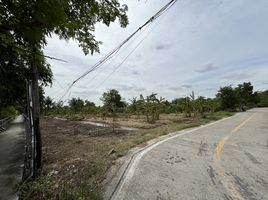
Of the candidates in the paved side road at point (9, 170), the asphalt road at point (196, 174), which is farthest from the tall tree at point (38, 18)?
the paved side road at point (9, 170)

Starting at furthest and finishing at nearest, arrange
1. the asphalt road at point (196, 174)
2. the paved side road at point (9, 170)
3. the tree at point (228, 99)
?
the tree at point (228, 99) < the paved side road at point (9, 170) < the asphalt road at point (196, 174)

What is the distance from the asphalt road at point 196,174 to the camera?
529 centimetres

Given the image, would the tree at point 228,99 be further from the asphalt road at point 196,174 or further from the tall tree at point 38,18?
the tall tree at point 38,18

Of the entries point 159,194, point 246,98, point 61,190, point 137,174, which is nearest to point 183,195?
point 159,194

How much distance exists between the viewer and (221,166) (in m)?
7.23

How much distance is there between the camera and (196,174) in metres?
6.54

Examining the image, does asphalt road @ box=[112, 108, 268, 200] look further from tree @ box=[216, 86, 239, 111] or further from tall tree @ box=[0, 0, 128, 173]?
tree @ box=[216, 86, 239, 111]

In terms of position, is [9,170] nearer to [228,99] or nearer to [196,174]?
[196,174]

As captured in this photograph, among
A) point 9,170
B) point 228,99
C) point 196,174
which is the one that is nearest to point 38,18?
point 196,174

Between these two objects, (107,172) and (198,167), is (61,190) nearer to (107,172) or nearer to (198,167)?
(107,172)

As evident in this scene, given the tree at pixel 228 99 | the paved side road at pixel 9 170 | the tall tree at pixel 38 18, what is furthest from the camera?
the tree at pixel 228 99

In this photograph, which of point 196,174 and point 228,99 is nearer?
point 196,174

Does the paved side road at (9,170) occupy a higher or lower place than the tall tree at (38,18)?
lower

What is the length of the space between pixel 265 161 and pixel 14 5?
7672 millimetres
